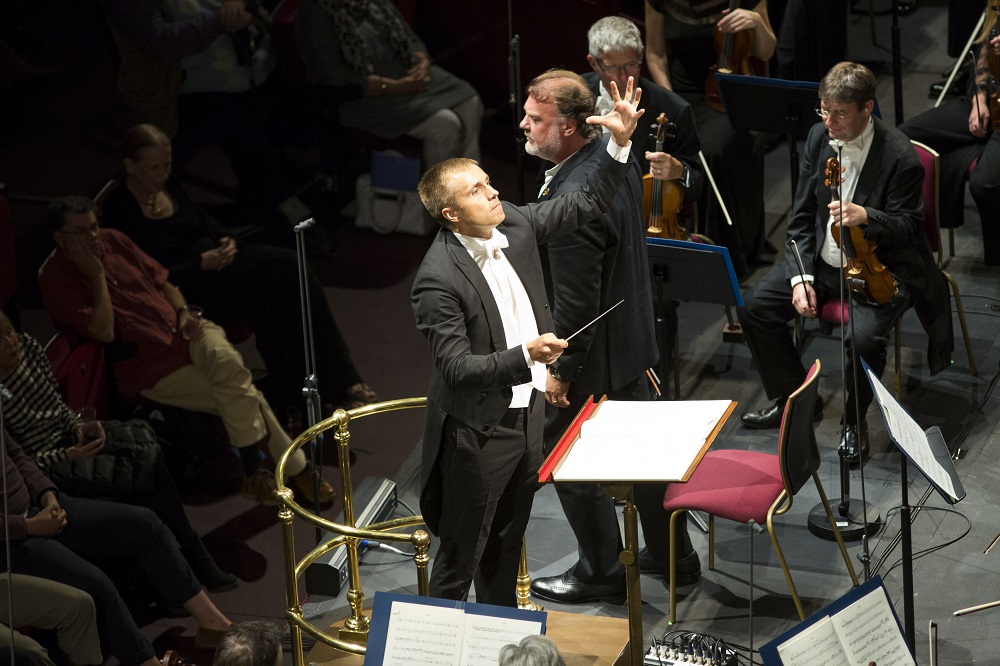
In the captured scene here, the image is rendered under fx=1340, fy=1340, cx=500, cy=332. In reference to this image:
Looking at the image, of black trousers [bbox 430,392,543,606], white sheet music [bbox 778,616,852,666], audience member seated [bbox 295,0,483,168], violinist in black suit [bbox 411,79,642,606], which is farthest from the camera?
audience member seated [bbox 295,0,483,168]

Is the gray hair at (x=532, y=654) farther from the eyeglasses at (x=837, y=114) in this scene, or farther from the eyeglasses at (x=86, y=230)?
the eyeglasses at (x=86, y=230)

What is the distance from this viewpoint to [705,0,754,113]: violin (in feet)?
18.9

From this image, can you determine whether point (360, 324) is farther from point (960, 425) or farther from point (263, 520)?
point (960, 425)

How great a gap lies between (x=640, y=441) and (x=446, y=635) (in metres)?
0.65

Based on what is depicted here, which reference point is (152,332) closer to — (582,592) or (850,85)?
(582,592)

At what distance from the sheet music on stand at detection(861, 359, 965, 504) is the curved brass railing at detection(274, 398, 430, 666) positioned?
1.17 meters

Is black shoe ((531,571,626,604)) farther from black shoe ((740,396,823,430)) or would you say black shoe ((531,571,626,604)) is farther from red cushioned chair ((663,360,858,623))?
black shoe ((740,396,823,430))

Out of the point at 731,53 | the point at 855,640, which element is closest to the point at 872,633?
the point at 855,640

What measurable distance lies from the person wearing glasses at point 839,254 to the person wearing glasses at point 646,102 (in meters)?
0.45

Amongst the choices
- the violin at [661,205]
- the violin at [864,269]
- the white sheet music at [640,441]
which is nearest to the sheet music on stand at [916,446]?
the white sheet music at [640,441]

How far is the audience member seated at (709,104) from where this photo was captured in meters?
5.90

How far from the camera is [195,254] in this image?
529 centimetres

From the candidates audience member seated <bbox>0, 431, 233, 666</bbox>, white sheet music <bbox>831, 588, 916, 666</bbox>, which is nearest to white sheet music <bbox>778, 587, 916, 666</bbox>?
white sheet music <bbox>831, 588, 916, 666</bbox>

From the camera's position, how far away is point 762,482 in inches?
158
